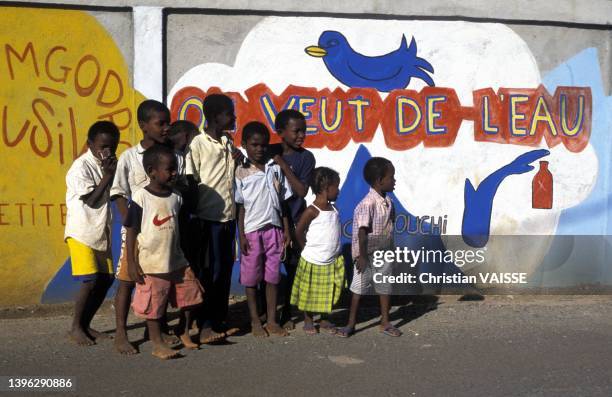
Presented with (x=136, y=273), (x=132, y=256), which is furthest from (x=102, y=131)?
(x=136, y=273)

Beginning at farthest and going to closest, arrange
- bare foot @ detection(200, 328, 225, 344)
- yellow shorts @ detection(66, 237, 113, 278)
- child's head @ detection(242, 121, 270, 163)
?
child's head @ detection(242, 121, 270, 163), bare foot @ detection(200, 328, 225, 344), yellow shorts @ detection(66, 237, 113, 278)

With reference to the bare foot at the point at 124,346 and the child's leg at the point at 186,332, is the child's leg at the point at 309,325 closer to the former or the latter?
the child's leg at the point at 186,332

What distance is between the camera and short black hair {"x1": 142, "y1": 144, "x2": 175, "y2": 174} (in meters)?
4.55

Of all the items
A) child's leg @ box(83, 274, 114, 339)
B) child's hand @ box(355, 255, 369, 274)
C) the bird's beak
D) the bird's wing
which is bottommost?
child's leg @ box(83, 274, 114, 339)

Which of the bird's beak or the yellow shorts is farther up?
the bird's beak

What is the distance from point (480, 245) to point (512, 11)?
2180 millimetres

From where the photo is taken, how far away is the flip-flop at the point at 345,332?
17.4ft

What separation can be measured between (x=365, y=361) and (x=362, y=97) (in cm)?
274

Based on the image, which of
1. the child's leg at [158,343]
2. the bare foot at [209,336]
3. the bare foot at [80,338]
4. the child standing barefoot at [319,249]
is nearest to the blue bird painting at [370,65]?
the child standing barefoot at [319,249]

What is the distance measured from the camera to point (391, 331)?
5363 mm

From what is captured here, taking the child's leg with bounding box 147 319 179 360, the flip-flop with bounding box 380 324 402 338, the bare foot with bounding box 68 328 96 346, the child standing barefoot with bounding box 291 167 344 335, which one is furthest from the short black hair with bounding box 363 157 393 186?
the bare foot with bounding box 68 328 96 346

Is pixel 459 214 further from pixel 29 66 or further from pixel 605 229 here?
pixel 29 66

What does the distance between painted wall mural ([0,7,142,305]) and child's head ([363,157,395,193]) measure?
2146mm

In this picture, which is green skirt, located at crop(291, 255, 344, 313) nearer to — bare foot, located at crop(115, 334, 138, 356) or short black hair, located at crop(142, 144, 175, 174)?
bare foot, located at crop(115, 334, 138, 356)
